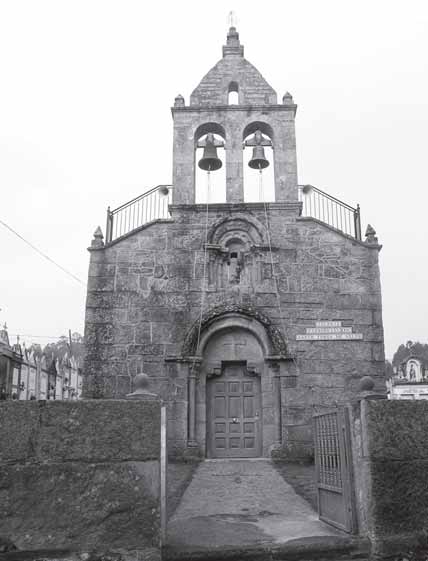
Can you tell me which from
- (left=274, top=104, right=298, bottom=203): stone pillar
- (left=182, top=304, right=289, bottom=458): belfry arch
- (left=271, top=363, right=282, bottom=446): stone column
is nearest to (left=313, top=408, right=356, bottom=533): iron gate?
(left=271, top=363, right=282, bottom=446): stone column

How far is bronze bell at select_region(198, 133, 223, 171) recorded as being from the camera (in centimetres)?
1334

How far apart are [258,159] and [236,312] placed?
12.8 feet

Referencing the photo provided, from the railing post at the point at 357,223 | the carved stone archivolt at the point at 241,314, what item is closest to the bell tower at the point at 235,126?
the railing post at the point at 357,223

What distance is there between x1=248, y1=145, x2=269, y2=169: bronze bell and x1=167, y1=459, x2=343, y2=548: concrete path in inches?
289

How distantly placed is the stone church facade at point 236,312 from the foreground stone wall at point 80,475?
7503 mm

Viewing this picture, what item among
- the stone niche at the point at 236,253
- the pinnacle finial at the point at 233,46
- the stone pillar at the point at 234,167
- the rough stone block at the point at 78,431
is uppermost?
the pinnacle finial at the point at 233,46

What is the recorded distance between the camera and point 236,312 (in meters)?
12.6

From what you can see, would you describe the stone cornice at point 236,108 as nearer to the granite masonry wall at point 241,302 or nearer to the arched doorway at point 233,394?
the granite masonry wall at point 241,302

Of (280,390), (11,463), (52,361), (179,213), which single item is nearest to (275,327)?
(280,390)

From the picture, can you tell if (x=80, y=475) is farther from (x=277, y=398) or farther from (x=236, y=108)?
(x=236, y=108)

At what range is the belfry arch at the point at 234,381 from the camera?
12.1 metres

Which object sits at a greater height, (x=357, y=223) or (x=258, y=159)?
(x=258, y=159)

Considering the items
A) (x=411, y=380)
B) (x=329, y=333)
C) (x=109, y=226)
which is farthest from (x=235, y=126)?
(x=411, y=380)

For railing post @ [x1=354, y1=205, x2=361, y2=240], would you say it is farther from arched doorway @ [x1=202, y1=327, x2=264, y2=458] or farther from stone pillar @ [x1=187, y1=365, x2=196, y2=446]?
stone pillar @ [x1=187, y1=365, x2=196, y2=446]
